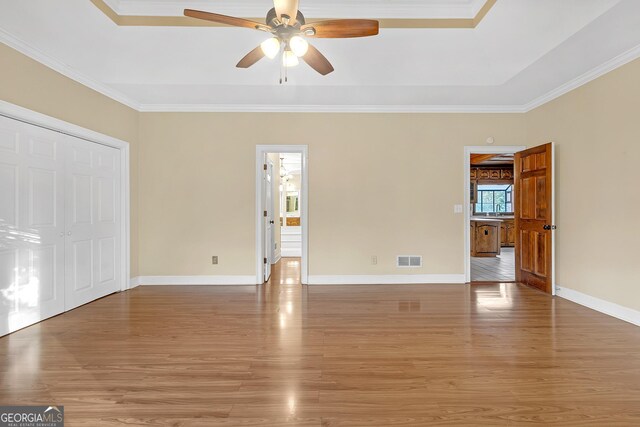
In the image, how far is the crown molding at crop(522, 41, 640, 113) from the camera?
323cm

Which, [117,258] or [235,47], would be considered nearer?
[235,47]

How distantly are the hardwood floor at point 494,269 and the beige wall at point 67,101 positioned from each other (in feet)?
18.3

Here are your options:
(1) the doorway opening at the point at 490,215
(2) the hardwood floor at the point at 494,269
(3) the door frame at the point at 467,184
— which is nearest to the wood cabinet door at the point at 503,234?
(1) the doorway opening at the point at 490,215

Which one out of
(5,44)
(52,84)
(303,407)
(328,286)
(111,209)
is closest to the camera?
(303,407)

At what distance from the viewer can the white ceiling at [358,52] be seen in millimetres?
2900

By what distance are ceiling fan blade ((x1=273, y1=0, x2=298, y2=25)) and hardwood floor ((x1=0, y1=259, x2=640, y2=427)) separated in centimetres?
249

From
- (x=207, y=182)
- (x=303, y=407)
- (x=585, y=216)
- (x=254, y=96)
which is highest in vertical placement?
(x=254, y=96)

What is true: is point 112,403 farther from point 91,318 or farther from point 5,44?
point 5,44

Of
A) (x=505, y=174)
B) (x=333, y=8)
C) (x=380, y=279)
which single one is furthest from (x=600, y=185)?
(x=505, y=174)

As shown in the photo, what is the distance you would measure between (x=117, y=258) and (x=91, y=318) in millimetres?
1230

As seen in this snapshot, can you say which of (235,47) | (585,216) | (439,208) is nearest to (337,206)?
(439,208)

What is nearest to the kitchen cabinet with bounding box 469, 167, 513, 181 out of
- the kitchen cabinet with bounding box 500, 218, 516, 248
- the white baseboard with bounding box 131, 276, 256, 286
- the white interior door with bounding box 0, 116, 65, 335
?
the kitchen cabinet with bounding box 500, 218, 516, 248

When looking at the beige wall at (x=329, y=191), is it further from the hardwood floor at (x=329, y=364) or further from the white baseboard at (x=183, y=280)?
the hardwood floor at (x=329, y=364)

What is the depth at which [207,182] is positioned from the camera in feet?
16.0
